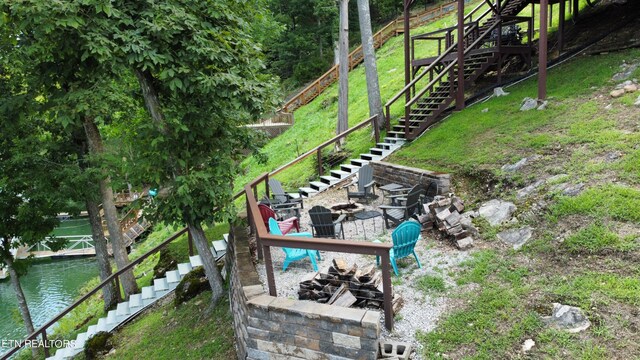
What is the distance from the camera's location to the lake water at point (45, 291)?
13664 millimetres

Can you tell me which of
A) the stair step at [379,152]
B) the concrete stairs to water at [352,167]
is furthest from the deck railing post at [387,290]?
the stair step at [379,152]

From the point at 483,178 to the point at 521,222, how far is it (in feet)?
5.23

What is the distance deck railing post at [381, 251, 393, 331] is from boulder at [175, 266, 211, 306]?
457 cm

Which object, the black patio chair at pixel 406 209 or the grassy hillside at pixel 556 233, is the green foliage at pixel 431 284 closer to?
the grassy hillside at pixel 556 233

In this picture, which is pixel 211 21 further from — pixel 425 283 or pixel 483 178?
pixel 483 178

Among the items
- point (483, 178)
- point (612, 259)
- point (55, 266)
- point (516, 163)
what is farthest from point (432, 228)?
point (55, 266)

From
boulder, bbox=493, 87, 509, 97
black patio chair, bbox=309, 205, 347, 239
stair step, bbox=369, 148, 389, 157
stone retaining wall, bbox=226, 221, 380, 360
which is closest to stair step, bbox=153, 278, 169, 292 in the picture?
black patio chair, bbox=309, 205, 347, 239

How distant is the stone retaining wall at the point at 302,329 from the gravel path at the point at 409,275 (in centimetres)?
47

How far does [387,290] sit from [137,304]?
6.57 m

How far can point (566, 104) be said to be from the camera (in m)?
8.20

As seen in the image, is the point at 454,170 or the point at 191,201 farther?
the point at 454,170

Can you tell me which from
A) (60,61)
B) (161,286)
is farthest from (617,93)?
(161,286)

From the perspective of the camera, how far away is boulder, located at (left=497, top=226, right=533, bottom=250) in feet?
17.4

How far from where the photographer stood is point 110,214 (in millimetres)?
9258
